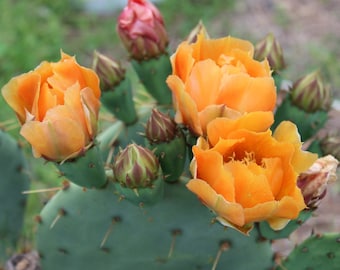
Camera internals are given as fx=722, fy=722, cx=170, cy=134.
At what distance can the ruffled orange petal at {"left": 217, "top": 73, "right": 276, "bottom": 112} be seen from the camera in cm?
85

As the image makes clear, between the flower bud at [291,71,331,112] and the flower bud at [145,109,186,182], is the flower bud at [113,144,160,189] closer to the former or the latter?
the flower bud at [145,109,186,182]

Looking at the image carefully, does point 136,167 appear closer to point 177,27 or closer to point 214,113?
point 214,113

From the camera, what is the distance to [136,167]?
0.87 metres

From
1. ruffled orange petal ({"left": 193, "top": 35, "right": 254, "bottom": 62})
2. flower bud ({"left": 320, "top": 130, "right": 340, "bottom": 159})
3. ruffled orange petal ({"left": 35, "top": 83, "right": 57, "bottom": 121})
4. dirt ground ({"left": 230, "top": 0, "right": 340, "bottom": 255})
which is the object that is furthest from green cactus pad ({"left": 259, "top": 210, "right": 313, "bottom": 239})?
dirt ground ({"left": 230, "top": 0, "right": 340, "bottom": 255})

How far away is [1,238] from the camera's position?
1.40m

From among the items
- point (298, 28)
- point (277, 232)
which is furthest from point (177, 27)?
point (277, 232)

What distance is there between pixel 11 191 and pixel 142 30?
460 millimetres

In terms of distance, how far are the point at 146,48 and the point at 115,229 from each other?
27 cm

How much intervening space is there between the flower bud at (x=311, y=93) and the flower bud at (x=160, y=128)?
0.25 m

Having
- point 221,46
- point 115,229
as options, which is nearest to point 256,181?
A: point 221,46

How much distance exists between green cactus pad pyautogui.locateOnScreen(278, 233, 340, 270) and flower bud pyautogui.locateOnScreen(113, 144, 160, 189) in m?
0.28

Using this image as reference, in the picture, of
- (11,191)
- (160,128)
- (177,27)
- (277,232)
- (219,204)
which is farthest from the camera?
(177,27)

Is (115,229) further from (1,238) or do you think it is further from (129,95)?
(1,238)

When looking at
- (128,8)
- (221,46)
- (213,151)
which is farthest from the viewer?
(128,8)
